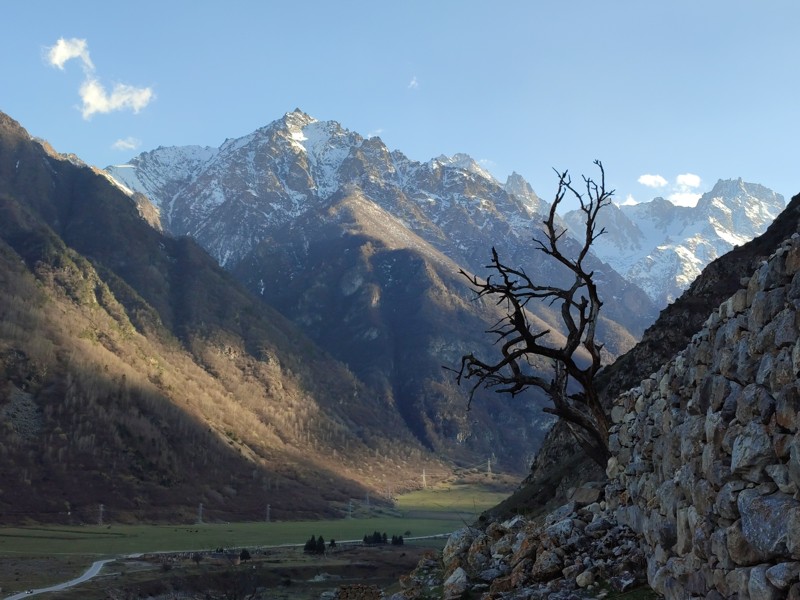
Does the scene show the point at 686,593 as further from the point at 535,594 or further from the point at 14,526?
the point at 14,526

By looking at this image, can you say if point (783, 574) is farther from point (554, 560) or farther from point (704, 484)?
point (554, 560)

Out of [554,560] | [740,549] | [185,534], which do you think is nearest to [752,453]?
[740,549]

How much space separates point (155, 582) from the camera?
81.3m

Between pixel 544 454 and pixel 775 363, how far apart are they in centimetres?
4891

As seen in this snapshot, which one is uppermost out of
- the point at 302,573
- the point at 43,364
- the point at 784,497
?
the point at 43,364

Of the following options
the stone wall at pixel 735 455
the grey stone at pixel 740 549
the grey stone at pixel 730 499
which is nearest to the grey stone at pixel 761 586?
the stone wall at pixel 735 455

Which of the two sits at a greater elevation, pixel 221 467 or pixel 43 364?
pixel 43 364

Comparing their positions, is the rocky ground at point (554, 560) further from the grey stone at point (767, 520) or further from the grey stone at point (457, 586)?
the grey stone at point (767, 520)

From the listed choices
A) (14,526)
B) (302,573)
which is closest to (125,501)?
(14,526)

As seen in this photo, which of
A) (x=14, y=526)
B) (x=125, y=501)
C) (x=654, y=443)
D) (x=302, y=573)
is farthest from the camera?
(x=125, y=501)

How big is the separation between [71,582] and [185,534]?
2314 inches

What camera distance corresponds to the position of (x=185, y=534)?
135m

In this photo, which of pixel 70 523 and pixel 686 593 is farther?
pixel 70 523

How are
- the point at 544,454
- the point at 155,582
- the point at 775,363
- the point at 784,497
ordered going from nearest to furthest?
the point at 784,497
the point at 775,363
the point at 544,454
the point at 155,582
